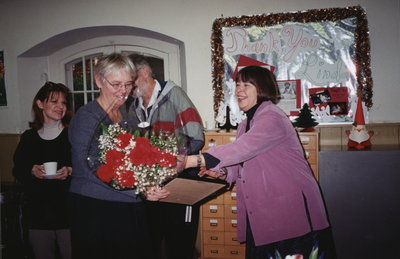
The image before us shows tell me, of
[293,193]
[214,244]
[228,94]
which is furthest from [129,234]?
[228,94]

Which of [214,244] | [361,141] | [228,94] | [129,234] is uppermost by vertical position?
[228,94]

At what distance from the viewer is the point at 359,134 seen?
265 centimetres

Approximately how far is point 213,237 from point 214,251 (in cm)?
13

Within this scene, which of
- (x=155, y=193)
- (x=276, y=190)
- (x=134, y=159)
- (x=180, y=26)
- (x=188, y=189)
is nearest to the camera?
(x=134, y=159)

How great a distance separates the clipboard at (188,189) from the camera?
119 centimetres

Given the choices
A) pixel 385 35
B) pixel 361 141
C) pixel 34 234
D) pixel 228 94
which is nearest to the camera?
pixel 34 234

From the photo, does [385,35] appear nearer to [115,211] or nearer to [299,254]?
[299,254]

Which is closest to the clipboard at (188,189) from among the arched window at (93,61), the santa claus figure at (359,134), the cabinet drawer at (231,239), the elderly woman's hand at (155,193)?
the elderly woman's hand at (155,193)

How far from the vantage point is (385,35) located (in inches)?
112

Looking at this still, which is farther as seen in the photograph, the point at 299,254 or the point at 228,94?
the point at 228,94

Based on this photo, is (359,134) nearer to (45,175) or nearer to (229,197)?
(229,197)

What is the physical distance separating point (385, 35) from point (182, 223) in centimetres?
247

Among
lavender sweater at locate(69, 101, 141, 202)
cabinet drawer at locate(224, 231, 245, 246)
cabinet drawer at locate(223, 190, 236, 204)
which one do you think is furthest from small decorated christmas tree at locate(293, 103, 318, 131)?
lavender sweater at locate(69, 101, 141, 202)

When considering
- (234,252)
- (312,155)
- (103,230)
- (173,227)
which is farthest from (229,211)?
(103,230)
